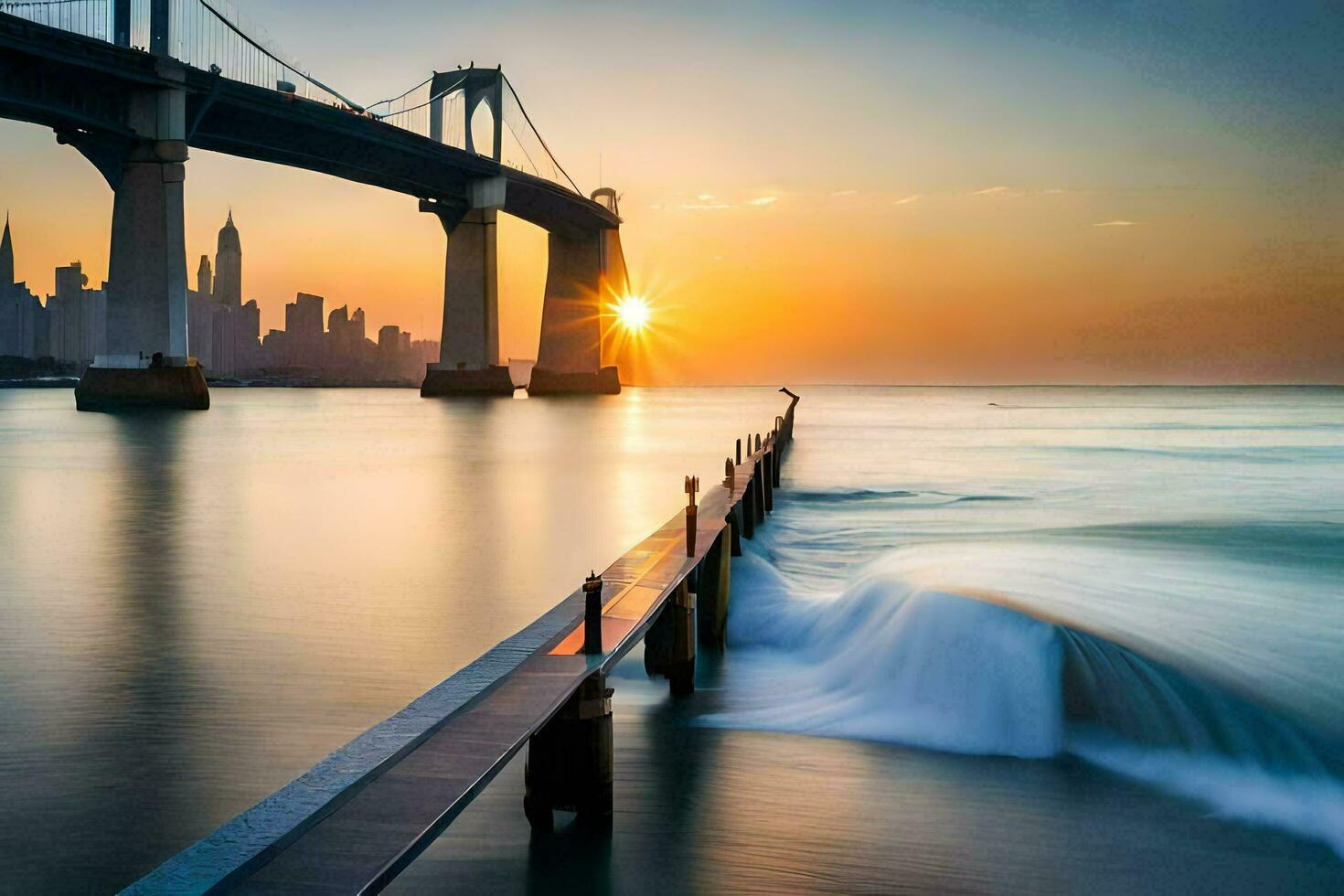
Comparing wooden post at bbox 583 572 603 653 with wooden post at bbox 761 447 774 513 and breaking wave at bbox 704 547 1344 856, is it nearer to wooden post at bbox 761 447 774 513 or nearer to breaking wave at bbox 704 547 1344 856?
breaking wave at bbox 704 547 1344 856

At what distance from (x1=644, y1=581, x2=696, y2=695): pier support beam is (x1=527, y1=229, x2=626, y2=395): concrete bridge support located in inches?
3223

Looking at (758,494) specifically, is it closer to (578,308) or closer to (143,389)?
(143,389)

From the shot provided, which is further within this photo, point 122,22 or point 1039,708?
point 122,22

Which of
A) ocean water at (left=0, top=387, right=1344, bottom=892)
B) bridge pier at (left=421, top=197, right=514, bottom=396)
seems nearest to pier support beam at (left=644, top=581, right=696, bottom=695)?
ocean water at (left=0, top=387, right=1344, bottom=892)

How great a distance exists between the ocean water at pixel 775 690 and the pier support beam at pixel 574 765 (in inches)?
6.3

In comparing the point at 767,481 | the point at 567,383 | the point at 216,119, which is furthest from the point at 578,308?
the point at 767,481

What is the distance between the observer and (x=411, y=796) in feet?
13.0

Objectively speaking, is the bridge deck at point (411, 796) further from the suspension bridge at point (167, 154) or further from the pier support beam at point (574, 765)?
the suspension bridge at point (167, 154)

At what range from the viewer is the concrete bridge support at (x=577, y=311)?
89.5 metres

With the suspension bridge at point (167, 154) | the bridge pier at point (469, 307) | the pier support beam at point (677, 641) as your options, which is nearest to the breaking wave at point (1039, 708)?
the pier support beam at point (677, 641)

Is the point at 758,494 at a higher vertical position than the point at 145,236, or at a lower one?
lower

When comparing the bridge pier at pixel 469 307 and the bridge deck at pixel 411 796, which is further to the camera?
the bridge pier at pixel 469 307

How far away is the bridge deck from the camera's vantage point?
3.38m

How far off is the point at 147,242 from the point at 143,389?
6.70m
